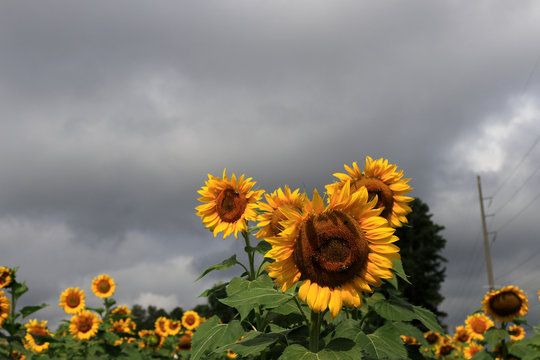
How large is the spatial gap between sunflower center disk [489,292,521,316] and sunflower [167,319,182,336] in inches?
315

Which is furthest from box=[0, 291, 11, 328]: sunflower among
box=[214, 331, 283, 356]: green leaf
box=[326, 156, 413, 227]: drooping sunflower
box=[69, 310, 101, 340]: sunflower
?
box=[326, 156, 413, 227]: drooping sunflower

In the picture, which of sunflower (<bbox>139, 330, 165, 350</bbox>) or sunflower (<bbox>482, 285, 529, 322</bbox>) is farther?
sunflower (<bbox>139, 330, 165, 350</bbox>)

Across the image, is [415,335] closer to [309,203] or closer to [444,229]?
[309,203]

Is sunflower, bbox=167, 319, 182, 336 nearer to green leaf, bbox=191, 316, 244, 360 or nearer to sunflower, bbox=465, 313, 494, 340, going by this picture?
sunflower, bbox=465, 313, 494, 340

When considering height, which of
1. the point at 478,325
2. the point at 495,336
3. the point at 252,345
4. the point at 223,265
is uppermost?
the point at 478,325

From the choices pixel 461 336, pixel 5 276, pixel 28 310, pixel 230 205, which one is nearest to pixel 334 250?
pixel 230 205

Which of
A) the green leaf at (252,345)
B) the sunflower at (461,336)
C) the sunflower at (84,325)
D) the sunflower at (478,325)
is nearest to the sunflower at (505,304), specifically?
the sunflower at (478,325)

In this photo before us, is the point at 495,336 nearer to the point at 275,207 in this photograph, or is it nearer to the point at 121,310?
the point at 275,207

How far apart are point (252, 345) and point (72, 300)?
27.5 ft

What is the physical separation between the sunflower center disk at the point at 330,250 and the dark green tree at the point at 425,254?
119 ft

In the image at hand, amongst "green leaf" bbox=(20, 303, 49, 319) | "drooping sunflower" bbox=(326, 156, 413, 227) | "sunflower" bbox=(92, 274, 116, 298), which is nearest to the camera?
"drooping sunflower" bbox=(326, 156, 413, 227)

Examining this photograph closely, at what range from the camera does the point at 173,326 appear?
40.6 ft

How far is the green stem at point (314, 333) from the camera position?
254 cm

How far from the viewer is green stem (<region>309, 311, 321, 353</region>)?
2.54 m
